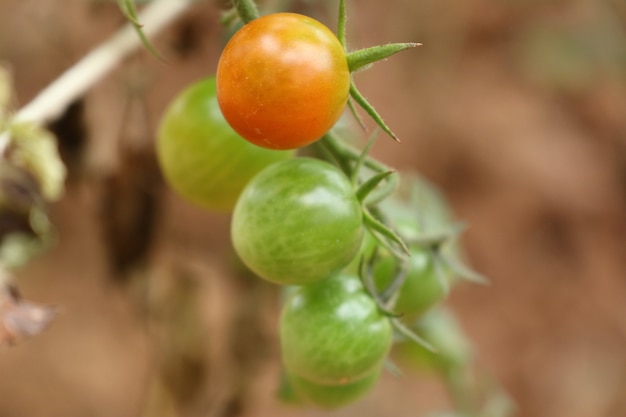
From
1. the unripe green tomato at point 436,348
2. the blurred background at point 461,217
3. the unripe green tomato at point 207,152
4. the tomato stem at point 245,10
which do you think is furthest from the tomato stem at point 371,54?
the blurred background at point 461,217

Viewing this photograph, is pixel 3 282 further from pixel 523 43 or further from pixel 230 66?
pixel 523 43

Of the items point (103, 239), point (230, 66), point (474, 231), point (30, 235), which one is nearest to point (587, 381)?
point (474, 231)

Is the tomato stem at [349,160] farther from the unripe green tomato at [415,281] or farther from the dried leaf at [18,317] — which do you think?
the dried leaf at [18,317]

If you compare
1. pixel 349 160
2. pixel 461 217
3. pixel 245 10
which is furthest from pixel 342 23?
pixel 461 217

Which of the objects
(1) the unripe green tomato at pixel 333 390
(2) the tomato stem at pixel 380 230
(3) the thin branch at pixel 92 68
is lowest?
(1) the unripe green tomato at pixel 333 390

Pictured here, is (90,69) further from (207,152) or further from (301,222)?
(301,222)

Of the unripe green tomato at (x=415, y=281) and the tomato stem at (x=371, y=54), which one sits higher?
the tomato stem at (x=371, y=54)

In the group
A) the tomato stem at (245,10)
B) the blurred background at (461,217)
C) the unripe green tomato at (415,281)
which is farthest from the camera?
the blurred background at (461,217)

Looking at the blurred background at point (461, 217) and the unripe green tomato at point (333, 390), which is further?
the blurred background at point (461, 217)
